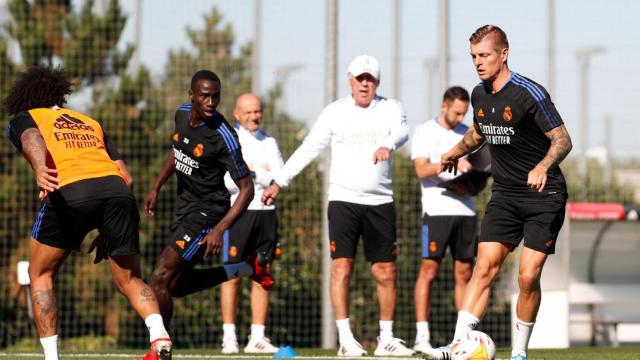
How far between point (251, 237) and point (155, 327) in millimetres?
3901

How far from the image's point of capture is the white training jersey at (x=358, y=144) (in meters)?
10.4

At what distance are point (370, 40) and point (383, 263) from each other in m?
5.70

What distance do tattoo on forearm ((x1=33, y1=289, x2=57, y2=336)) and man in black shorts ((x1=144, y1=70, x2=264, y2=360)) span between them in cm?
117

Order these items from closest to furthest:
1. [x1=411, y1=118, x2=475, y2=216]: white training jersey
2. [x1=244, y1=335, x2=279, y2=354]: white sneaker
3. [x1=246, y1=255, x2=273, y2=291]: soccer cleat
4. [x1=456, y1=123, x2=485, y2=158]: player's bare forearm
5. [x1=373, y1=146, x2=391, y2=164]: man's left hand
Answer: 1. [x1=456, y1=123, x2=485, y2=158]: player's bare forearm
2. [x1=246, y1=255, x2=273, y2=291]: soccer cleat
3. [x1=373, y1=146, x2=391, y2=164]: man's left hand
4. [x1=244, y1=335, x2=279, y2=354]: white sneaker
5. [x1=411, y1=118, x2=475, y2=216]: white training jersey

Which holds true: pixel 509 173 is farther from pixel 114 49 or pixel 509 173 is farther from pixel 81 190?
pixel 114 49

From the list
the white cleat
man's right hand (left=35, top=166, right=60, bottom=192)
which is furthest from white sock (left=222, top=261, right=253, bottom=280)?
man's right hand (left=35, top=166, right=60, bottom=192)

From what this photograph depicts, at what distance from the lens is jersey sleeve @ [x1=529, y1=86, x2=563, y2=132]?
25.3 feet

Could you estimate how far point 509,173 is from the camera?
26.4ft

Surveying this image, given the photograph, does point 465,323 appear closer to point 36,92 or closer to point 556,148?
point 556,148

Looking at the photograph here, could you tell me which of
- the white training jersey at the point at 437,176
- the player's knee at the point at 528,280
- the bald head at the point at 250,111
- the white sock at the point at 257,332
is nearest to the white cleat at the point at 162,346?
the player's knee at the point at 528,280

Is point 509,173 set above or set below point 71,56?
below

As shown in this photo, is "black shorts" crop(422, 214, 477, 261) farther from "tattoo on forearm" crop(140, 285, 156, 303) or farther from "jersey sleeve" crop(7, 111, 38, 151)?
"jersey sleeve" crop(7, 111, 38, 151)

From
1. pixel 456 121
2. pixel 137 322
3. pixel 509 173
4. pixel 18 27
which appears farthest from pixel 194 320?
pixel 509 173

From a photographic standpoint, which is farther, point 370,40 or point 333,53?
point 370,40
